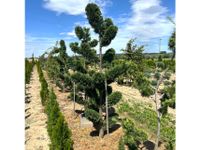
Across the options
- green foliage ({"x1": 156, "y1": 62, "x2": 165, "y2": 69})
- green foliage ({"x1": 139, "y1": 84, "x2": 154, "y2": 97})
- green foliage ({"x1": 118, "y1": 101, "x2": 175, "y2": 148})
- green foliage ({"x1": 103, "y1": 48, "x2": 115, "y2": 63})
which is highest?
green foliage ({"x1": 103, "y1": 48, "x2": 115, "y2": 63})

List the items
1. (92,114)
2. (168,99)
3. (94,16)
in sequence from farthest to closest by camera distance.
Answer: (92,114)
(94,16)
(168,99)

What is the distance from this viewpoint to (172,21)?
19.9ft

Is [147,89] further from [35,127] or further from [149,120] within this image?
[35,127]

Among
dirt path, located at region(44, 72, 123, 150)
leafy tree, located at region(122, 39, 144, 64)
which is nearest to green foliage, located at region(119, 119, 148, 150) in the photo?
dirt path, located at region(44, 72, 123, 150)

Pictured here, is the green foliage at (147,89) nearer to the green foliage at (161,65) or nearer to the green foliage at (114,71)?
the green foliage at (161,65)

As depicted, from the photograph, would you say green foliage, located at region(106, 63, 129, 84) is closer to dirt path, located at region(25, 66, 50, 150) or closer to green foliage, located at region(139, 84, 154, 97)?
green foliage, located at region(139, 84, 154, 97)

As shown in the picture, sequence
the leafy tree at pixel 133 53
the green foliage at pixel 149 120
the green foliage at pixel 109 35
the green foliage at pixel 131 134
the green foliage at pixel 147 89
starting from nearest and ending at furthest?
the green foliage at pixel 131 134 < the green foliage at pixel 147 89 < the green foliage at pixel 109 35 < the green foliage at pixel 149 120 < the leafy tree at pixel 133 53

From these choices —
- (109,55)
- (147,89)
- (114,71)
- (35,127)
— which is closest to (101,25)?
(109,55)

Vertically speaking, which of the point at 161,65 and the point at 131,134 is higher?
the point at 161,65

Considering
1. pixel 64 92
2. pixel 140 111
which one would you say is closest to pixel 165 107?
pixel 140 111

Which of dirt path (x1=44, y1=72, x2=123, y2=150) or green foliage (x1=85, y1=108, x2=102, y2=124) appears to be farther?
green foliage (x1=85, y1=108, x2=102, y2=124)

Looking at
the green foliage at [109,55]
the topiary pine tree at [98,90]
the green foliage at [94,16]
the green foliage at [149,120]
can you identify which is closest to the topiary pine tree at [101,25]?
the green foliage at [94,16]

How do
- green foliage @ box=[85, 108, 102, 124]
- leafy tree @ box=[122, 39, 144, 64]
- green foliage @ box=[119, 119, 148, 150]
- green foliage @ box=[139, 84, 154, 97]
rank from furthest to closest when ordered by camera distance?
leafy tree @ box=[122, 39, 144, 64] → green foliage @ box=[85, 108, 102, 124] → green foliage @ box=[139, 84, 154, 97] → green foliage @ box=[119, 119, 148, 150]
